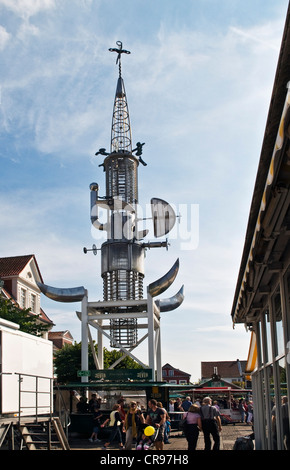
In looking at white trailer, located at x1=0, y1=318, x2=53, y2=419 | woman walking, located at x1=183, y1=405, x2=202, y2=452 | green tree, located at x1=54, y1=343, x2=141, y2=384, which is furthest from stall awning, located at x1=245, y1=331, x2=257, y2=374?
green tree, located at x1=54, y1=343, x2=141, y2=384

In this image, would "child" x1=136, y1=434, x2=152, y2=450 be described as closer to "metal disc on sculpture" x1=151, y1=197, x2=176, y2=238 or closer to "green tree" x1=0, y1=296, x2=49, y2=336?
"green tree" x1=0, y1=296, x2=49, y2=336

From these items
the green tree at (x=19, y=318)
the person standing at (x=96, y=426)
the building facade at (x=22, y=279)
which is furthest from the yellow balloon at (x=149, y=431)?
the building facade at (x=22, y=279)

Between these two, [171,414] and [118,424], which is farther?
[171,414]

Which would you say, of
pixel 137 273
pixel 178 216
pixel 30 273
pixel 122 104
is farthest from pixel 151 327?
pixel 30 273

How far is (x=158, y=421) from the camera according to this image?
14297mm

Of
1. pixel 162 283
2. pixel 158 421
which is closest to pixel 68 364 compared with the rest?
pixel 162 283

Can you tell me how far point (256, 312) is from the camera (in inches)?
493

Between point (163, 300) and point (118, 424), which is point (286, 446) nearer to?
point (118, 424)

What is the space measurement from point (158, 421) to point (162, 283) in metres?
16.9

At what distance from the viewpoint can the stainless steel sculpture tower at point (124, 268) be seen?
3125cm

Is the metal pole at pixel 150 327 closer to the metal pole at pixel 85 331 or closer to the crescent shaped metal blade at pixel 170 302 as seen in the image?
the crescent shaped metal blade at pixel 170 302

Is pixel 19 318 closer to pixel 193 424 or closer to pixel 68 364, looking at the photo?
pixel 193 424
